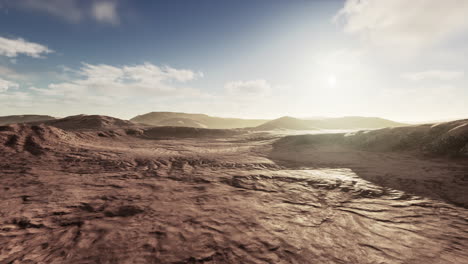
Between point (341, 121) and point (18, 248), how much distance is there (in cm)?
4162

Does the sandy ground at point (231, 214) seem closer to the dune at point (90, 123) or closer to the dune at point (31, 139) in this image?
the dune at point (31, 139)

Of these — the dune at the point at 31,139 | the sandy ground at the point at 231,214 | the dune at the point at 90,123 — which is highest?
the dune at the point at 90,123

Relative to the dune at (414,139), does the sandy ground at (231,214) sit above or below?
below

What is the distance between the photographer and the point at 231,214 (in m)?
3.21

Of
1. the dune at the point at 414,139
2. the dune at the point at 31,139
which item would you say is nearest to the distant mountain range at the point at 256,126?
the dune at the point at 31,139

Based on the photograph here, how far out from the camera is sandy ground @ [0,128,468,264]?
2.23 metres

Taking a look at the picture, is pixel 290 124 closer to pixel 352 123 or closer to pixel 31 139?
pixel 352 123

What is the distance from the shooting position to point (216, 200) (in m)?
3.83

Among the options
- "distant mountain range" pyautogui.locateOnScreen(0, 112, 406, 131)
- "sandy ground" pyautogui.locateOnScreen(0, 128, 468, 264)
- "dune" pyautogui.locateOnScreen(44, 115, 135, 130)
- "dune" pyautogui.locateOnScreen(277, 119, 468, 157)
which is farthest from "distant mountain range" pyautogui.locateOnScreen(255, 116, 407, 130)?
"sandy ground" pyautogui.locateOnScreen(0, 128, 468, 264)

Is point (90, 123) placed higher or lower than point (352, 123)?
lower

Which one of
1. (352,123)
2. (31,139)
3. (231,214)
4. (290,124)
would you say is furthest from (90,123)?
(352,123)

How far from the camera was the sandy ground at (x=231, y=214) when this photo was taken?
2.23 meters

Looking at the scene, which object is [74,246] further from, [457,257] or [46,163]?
[46,163]

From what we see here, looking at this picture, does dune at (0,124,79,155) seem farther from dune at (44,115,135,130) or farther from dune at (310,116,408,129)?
dune at (310,116,408,129)
